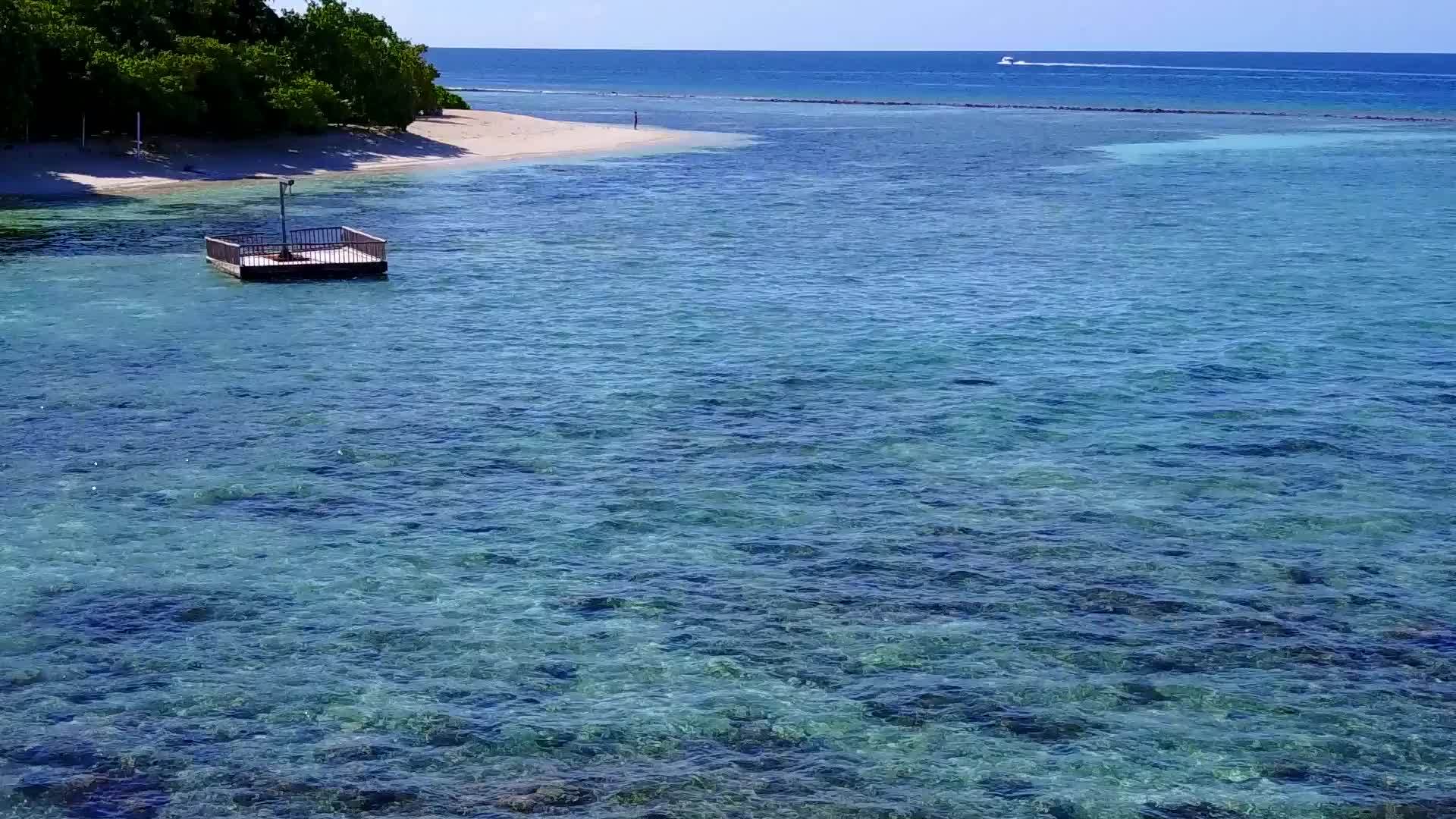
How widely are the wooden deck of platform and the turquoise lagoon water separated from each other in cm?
137

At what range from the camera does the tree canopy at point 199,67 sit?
83562 millimetres

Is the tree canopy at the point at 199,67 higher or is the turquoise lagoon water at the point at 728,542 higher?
the tree canopy at the point at 199,67

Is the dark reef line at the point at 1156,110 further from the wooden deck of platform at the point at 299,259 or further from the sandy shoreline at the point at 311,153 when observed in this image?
the wooden deck of platform at the point at 299,259

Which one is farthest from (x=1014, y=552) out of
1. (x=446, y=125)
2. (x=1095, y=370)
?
(x=446, y=125)

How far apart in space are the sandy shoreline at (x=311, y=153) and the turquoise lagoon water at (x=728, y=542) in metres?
25.8

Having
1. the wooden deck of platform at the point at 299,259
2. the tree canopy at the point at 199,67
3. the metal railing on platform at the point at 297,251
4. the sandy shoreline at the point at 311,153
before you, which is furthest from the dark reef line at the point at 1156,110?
the wooden deck of platform at the point at 299,259

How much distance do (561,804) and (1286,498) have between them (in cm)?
1694

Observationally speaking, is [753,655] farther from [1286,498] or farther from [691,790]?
[1286,498]

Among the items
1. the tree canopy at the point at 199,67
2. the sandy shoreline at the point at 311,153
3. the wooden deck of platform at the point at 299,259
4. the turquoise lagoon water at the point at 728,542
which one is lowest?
the turquoise lagoon water at the point at 728,542

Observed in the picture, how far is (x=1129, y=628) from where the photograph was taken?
23.0 metres

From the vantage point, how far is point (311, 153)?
95.7m

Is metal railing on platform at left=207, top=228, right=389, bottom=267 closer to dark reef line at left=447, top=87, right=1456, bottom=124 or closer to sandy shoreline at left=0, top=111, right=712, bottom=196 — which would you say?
sandy shoreline at left=0, top=111, right=712, bottom=196

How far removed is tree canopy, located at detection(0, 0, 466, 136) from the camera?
8356cm

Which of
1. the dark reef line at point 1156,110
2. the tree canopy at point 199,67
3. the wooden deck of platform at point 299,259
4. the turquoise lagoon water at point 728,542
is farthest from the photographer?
the dark reef line at point 1156,110
